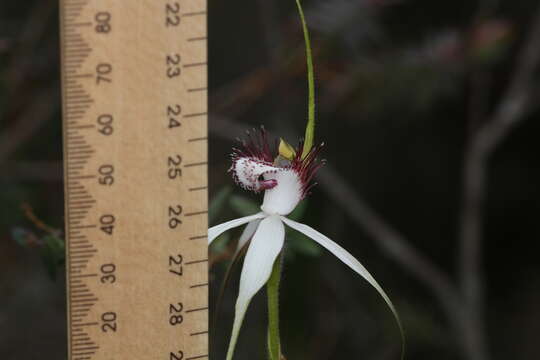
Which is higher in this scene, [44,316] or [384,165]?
[384,165]

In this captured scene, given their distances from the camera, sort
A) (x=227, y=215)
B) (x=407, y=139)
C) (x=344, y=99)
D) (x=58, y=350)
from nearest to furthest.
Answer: (x=58, y=350), (x=227, y=215), (x=344, y=99), (x=407, y=139)

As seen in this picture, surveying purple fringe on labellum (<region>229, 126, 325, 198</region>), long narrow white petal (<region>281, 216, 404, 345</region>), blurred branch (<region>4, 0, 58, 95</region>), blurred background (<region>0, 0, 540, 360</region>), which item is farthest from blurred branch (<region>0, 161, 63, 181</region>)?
long narrow white petal (<region>281, 216, 404, 345</region>)

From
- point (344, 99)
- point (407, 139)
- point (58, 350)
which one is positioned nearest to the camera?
point (58, 350)

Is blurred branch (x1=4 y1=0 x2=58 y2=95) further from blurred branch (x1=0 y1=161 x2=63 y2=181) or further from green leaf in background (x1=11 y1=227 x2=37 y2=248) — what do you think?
green leaf in background (x1=11 y1=227 x2=37 y2=248)

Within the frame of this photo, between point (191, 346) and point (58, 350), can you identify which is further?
point (58, 350)

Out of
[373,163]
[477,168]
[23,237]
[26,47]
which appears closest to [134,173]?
[23,237]

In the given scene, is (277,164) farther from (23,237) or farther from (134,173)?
(23,237)

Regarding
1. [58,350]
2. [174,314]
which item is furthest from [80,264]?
[58,350]

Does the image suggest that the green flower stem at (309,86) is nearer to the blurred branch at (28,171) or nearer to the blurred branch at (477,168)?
the blurred branch at (28,171)

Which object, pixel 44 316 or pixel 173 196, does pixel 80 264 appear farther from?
pixel 44 316
